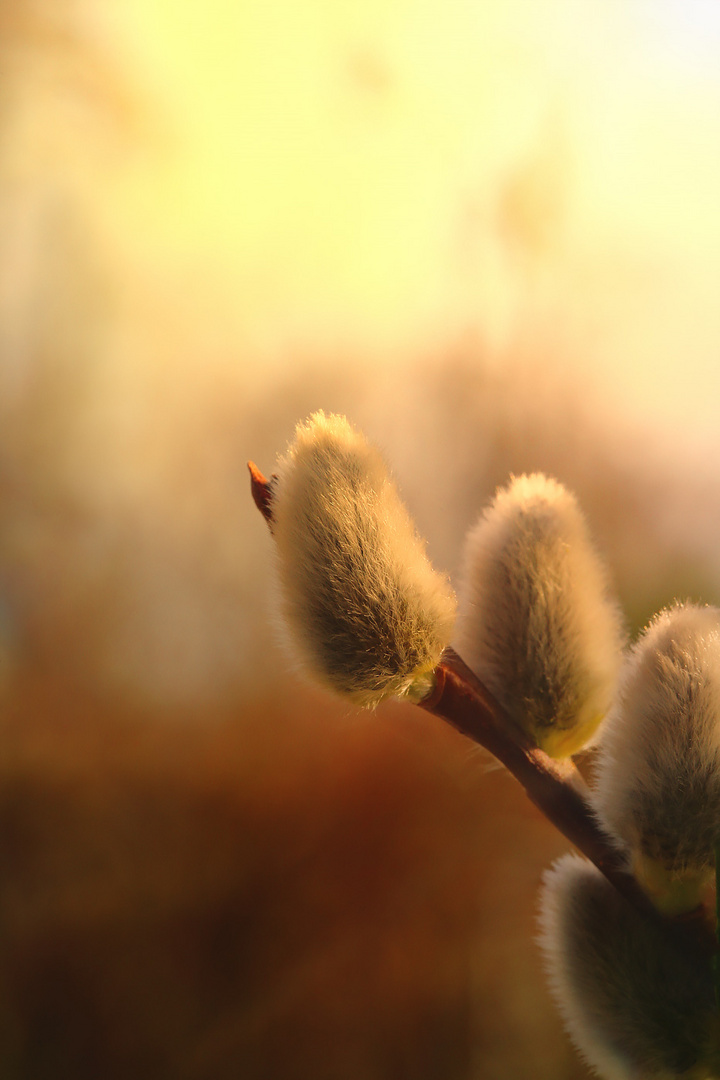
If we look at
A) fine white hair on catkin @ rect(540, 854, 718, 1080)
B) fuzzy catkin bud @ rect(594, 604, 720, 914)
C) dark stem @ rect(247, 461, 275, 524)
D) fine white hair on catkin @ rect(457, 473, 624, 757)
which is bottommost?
fine white hair on catkin @ rect(540, 854, 718, 1080)

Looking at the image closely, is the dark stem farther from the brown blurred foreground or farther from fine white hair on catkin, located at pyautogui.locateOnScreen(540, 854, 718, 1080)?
the brown blurred foreground

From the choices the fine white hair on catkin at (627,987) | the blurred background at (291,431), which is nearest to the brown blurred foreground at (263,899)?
the blurred background at (291,431)

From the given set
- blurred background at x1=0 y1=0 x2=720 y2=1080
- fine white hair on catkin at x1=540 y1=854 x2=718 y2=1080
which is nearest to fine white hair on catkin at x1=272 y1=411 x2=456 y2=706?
fine white hair on catkin at x1=540 y1=854 x2=718 y2=1080

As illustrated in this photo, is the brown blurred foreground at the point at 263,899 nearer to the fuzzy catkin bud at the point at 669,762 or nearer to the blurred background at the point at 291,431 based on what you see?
the blurred background at the point at 291,431

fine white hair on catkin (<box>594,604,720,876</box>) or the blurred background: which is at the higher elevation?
the blurred background

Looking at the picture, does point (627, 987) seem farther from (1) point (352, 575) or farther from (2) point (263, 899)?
(2) point (263, 899)

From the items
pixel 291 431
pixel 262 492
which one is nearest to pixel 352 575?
pixel 262 492

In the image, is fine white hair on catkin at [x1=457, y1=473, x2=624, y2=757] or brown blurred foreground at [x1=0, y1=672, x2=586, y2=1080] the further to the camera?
brown blurred foreground at [x1=0, y1=672, x2=586, y2=1080]
